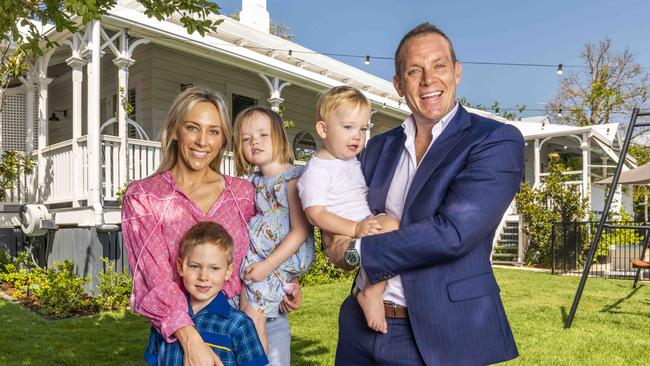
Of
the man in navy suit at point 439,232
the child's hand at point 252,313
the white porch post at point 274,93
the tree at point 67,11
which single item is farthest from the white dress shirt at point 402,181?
the white porch post at point 274,93

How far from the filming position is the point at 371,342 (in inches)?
88.4

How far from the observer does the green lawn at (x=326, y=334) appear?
5914 millimetres

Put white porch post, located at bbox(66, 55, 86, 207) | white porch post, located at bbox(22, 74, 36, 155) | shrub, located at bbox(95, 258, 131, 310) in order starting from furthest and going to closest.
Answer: white porch post, located at bbox(22, 74, 36, 155)
white porch post, located at bbox(66, 55, 86, 207)
shrub, located at bbox(95, 258, 131, 310)

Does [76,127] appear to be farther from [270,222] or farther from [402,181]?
[402,181]

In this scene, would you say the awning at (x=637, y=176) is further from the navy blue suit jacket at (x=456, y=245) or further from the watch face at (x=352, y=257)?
the watch face at (x=352, y=257)

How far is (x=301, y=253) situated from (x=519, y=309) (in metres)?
7.24

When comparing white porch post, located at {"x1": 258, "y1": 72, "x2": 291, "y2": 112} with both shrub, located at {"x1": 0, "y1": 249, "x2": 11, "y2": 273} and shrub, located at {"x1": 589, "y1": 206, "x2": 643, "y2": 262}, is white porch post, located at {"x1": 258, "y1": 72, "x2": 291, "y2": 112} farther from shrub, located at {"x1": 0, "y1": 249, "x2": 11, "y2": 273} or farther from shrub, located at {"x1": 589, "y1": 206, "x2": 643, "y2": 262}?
shrub, located at {"x1": 589, "y1": 206, "x2": 643, "y2": 262}

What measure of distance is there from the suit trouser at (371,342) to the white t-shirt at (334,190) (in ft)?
1.34

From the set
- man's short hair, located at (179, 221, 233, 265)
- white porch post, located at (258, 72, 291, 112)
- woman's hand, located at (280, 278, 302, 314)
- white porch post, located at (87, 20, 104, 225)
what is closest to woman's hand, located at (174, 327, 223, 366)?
man's short hair, located at (179, 221, 233, 265)

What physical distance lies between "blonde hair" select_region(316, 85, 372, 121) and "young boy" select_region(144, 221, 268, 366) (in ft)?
2.44

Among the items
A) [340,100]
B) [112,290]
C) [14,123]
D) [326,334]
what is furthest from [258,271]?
[14,123]

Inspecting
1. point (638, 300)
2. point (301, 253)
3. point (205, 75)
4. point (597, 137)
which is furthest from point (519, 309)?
point (597, 137)

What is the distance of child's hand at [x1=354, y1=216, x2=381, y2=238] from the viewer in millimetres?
2121

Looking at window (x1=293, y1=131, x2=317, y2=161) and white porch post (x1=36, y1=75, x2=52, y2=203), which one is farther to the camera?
window (x1=293, y1=131, x2=317, y2=161)
